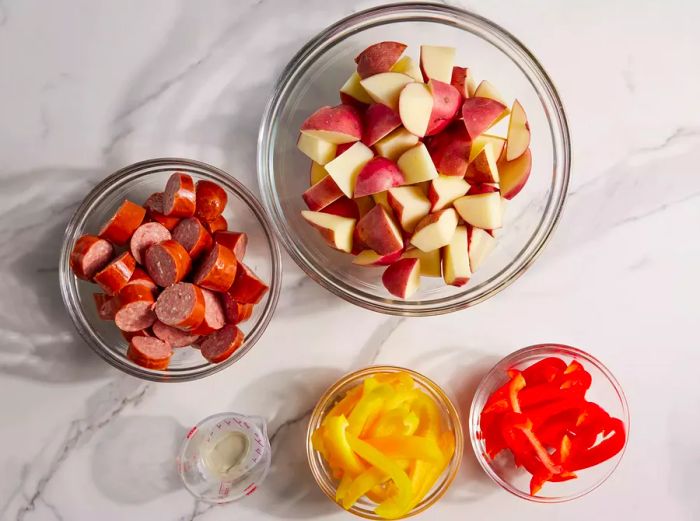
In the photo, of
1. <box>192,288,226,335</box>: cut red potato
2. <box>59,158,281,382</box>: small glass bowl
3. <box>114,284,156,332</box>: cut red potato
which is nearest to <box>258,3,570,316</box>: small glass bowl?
<box>59,158,281,382</box>: small glass bowl

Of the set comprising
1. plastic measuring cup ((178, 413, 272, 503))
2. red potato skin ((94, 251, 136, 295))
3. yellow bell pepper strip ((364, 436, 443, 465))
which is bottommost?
plastic measuring cup ((178, 413, 272, 503))

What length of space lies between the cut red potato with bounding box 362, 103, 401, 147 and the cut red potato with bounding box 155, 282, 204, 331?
0.44 metres

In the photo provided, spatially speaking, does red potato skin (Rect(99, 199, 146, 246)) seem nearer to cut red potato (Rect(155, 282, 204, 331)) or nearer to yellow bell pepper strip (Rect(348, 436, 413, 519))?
cut red potato (Rect(155, 282, 204, 331))

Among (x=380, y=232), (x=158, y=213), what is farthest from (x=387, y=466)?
(x=158, y=213)

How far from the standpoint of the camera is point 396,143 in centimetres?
129

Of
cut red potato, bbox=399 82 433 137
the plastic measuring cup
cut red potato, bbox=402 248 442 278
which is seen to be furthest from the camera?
the plastic measuring cup

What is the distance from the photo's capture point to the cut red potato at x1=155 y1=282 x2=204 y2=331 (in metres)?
1.29

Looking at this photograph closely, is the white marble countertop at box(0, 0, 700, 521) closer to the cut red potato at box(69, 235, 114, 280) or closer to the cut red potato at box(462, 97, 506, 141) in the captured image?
the cut red potato at box(69, 235, 114, 280)

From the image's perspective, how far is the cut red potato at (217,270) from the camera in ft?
4.26

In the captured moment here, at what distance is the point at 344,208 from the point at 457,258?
9.5 inches

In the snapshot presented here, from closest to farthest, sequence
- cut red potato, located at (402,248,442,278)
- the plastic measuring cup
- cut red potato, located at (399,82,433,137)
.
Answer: cut red potato, located at (399,82,433,137) < cut red potato, located at (402,248,442,278) < the plastic measuring cup

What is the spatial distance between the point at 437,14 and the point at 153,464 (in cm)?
115

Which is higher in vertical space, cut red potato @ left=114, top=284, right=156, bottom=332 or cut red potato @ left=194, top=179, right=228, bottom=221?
cut red potato @ left=194, top=179, right=228, bottom=221

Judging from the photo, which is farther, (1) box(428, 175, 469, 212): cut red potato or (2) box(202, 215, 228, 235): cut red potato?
(2) box(202, 215, 228, 235): cut red potato
